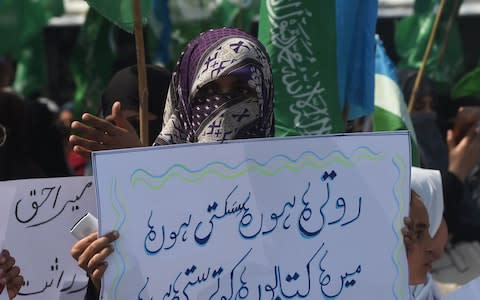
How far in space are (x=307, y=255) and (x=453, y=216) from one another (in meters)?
2.05

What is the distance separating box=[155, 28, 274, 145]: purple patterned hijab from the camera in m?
1.89

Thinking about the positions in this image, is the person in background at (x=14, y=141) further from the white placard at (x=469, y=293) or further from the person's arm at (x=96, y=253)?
the white placard at (x=469, y=293)

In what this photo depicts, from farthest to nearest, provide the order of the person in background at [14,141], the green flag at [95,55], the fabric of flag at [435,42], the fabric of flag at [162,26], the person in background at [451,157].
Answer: the fabric of flag at [162,26] → the green flag at [95,55] → the fabric of flag at [435,42] → the person in background at [451,157] → the person in background at [14,141]

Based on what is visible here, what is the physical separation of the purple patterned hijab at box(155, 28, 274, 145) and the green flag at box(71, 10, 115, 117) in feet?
11.9

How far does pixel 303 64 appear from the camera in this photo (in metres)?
2.74

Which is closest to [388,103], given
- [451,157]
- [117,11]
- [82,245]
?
[451,157]

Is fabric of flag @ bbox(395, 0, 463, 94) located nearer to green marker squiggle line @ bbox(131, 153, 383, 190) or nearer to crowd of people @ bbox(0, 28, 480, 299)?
crowd of people @ bbox(0, 28, 480, 299)

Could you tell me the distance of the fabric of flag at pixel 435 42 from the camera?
529cm

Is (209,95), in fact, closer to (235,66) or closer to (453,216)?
(235,66)

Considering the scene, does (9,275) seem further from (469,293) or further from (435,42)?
(435,42)

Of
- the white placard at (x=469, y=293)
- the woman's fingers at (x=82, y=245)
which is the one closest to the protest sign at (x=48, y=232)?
the woman's fingers at (x=82, y=245)

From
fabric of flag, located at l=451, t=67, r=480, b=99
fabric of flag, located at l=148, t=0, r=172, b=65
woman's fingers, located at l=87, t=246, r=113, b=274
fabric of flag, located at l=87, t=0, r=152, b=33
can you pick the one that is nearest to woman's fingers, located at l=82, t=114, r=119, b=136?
woman's fingers, located at l=87, t=246, r=113, b=274

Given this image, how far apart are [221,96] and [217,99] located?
11 millimetres

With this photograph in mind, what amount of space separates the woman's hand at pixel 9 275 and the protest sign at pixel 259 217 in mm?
411
